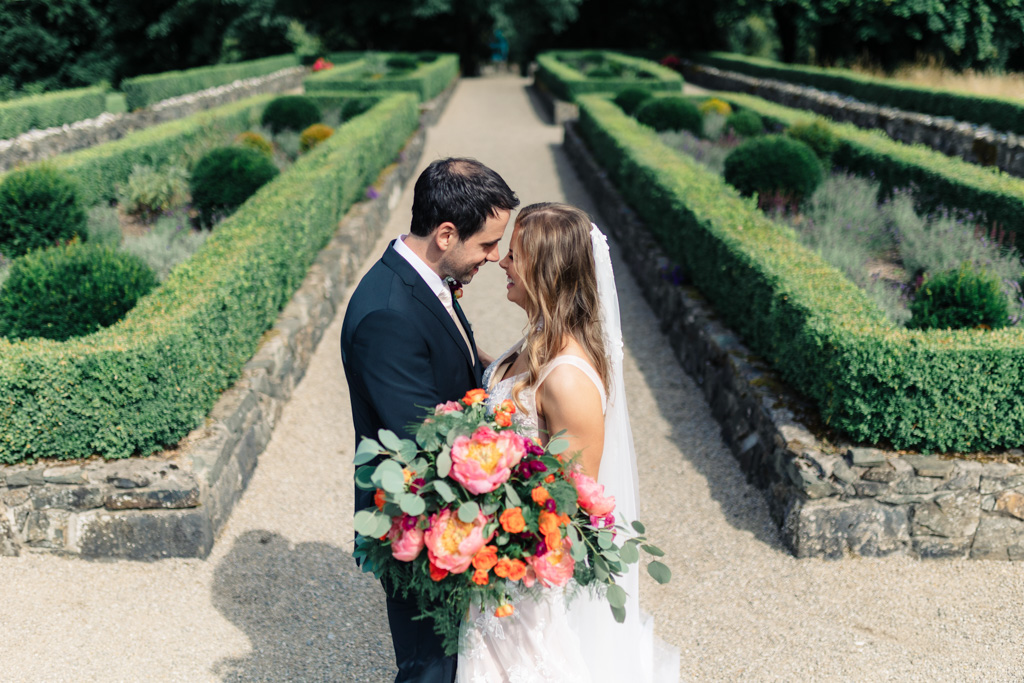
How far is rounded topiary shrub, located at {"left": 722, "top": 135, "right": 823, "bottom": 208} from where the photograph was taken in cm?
904

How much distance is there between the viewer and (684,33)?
3566cm

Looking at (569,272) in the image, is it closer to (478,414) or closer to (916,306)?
(478,414)

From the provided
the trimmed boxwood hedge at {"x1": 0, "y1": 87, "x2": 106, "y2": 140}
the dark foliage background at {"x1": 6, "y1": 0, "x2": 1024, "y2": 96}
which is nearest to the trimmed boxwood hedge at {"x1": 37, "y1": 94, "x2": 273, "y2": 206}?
the trimmed boxwood hedge at {"x1": 0, "y1": 87, "x2": 106, "y2": 140}

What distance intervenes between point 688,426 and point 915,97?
12.7 meters

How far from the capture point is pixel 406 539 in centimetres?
198

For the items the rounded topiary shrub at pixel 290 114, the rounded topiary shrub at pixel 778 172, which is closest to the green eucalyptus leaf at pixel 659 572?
the rounded topiary shrub at pixel 778 172

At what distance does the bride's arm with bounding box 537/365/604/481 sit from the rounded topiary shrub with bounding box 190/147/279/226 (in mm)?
7913

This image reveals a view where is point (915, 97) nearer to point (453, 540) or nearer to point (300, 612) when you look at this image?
point (300, 612)

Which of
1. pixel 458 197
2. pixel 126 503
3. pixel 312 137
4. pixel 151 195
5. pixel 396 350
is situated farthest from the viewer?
pixel 312 137

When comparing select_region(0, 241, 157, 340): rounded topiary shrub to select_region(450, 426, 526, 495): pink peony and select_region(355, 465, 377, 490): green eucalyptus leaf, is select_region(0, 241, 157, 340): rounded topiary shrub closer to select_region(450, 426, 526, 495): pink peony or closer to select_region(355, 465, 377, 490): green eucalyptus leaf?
select_region(355, 465, 377, 490): green eucalyptus leaf

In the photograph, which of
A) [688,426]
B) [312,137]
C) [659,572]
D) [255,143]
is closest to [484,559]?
[659,572]

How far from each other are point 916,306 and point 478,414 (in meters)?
4.67

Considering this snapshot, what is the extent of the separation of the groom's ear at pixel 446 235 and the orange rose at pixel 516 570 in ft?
3.28

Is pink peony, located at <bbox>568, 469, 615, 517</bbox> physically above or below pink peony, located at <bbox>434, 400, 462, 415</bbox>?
below
